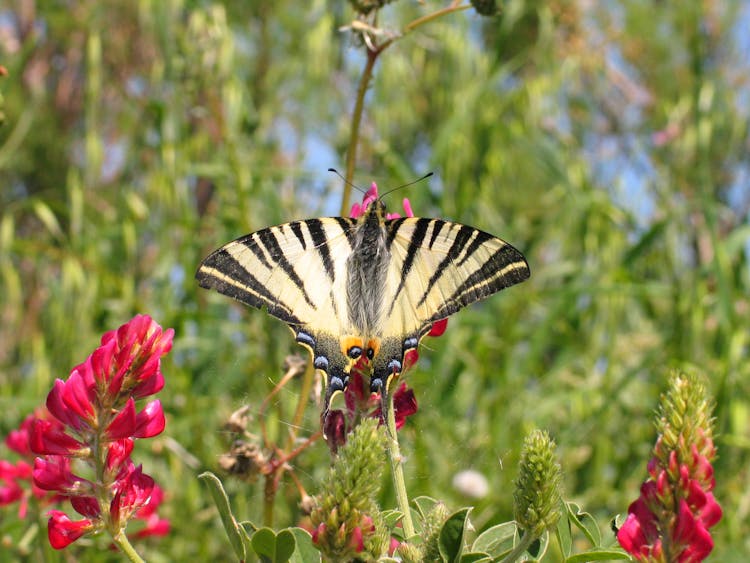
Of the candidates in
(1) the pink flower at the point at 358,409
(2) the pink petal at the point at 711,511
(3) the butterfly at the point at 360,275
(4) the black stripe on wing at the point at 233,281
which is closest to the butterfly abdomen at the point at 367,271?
(3) the butterfly at the point at 360,275

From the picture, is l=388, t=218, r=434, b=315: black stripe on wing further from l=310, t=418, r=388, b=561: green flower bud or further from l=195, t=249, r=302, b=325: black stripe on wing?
l=310, t=418, r=388, b=561: green flower bud

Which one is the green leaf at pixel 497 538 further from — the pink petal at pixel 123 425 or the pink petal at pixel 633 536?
the pink petal at pixel 123 425

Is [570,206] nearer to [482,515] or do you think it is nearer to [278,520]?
[482,515]

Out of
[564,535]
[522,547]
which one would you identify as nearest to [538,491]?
[522,547]

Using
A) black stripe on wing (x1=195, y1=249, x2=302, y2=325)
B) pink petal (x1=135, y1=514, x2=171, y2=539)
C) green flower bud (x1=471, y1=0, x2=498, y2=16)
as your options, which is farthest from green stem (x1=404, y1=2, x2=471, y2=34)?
pink petal (x1=135, y1=514, x2=171, y2=539)

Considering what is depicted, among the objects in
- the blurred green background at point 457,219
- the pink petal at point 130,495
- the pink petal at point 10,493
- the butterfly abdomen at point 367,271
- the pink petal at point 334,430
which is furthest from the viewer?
the blurred green background at point 457,219

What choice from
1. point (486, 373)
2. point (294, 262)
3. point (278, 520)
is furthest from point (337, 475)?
point (486, 373)

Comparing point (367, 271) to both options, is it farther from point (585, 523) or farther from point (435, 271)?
point (585, 523)
